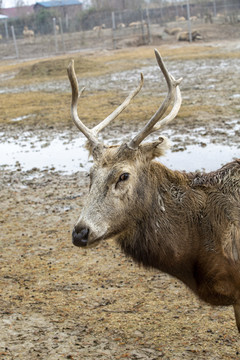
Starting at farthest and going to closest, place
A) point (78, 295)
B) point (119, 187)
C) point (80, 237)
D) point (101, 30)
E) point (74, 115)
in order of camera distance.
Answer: point (101, 30) → point (78, 295) → point (74, 115) → point (119, 187) → point (80, 237)

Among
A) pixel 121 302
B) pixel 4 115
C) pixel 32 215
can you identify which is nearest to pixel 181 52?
pixel 4 115

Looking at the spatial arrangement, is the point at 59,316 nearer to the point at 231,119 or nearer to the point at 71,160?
the point at 71,160

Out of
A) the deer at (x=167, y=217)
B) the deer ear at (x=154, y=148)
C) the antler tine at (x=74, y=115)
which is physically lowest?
the deer at (x=167, y=217)

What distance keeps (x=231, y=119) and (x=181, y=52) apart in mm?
21104

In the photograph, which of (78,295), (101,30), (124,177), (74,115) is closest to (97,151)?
(124,177)

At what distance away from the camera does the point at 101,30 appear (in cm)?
5184

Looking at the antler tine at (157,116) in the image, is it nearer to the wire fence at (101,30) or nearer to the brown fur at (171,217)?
the brown fur at (171,217)

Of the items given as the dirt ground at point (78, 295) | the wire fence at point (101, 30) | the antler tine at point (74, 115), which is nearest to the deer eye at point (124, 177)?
the antler tine at point (74, 115)

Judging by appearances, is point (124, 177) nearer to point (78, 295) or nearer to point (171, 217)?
point (171, 217)

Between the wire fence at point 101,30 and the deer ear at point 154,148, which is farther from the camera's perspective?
the wire fence at point 101,30

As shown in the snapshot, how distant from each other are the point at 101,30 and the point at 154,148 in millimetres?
49621

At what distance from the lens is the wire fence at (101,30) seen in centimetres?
4458

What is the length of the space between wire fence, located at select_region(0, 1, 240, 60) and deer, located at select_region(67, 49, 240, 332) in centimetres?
3847

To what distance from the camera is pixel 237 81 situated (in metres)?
18.8
